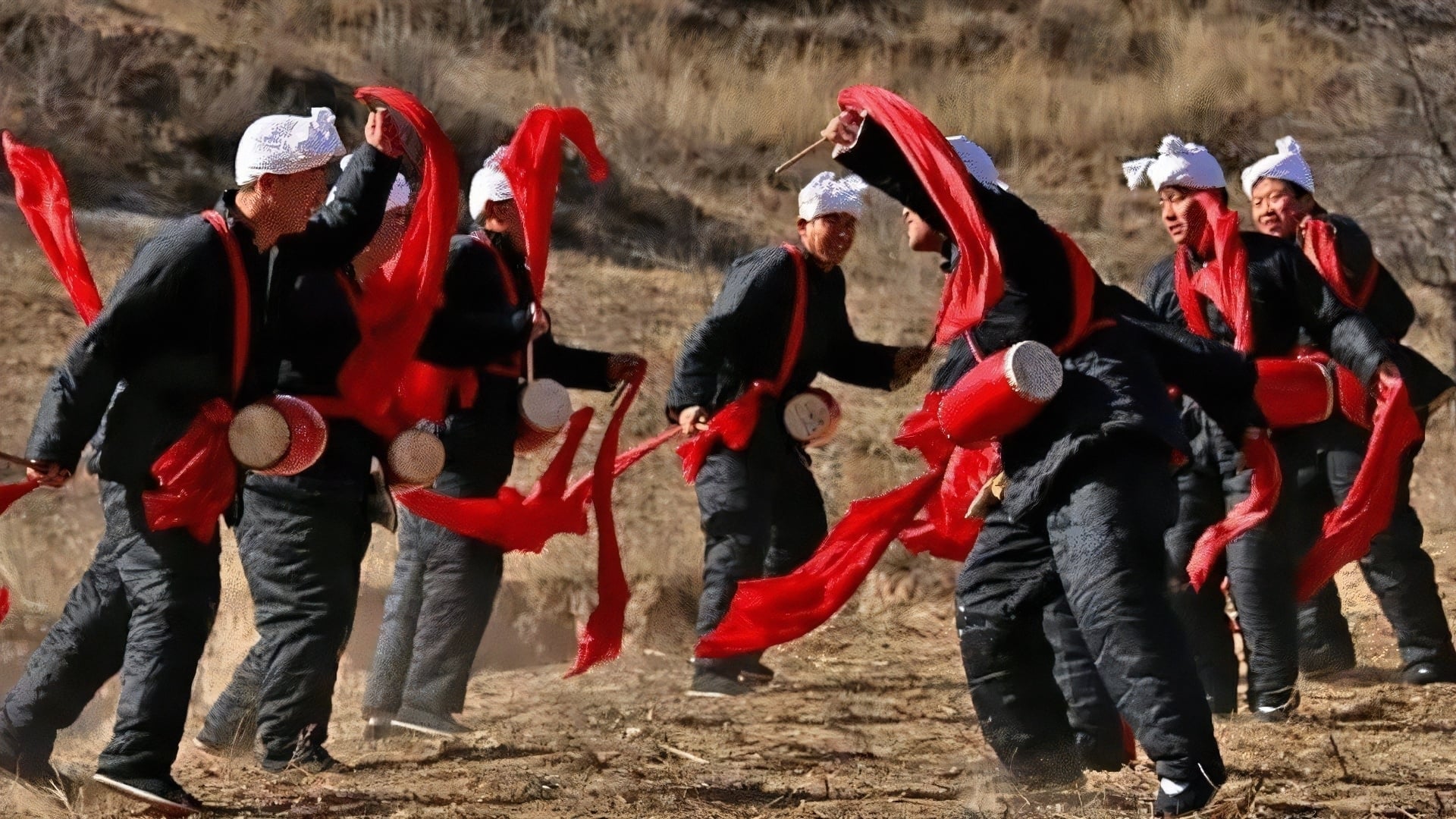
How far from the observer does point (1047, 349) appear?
4.30 meters

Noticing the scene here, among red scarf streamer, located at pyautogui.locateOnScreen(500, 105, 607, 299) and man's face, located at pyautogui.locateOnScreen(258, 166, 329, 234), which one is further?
red scarf streamer, located at pyautogui.locateOnScreen(500, 105, 607, 299)

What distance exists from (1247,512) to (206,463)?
297 cm

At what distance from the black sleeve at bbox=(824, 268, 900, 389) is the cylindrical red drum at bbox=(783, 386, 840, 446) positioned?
0.32 ft

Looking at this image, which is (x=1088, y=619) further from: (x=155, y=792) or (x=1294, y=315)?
(x=155, y=792)

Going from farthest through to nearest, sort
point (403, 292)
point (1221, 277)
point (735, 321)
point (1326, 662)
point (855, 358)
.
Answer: point (1326, 662), point (855, 358), point (735, 321), point (1221, 277), point (403, 292)

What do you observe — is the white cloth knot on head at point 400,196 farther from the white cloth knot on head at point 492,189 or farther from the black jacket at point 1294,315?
the black jacket at point 1294,315

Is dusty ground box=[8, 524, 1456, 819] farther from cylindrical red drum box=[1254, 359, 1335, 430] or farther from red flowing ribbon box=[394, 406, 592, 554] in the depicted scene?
cylindrical red drum box=[1254, 359, 1335, 430]

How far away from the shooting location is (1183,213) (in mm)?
6195

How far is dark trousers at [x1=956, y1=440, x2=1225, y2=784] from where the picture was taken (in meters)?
4.19

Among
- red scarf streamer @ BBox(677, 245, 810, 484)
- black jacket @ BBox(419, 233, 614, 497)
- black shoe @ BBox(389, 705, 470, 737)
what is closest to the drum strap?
red scarf streamer @ BBox(677, 245, 810, 484)

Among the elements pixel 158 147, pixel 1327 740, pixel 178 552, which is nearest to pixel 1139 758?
pixel 1327 740

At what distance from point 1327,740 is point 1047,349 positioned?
2112 millimetres

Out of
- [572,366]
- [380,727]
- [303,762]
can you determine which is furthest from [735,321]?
[303,762]

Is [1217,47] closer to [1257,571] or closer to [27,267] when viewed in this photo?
[27,267]
